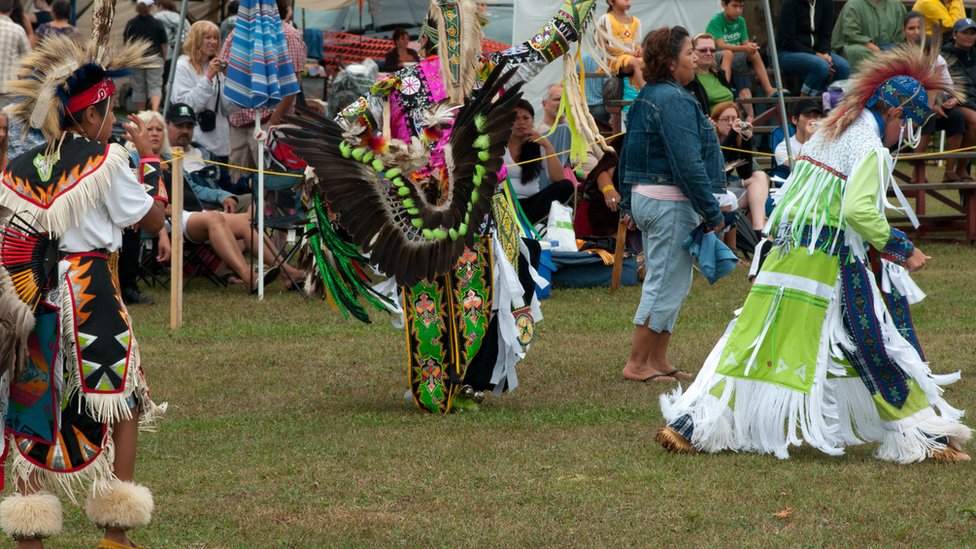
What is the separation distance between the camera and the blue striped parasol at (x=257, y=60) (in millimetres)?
9484

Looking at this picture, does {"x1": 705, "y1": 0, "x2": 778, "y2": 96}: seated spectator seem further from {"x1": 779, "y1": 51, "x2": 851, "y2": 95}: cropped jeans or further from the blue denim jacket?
the blue denim jacket

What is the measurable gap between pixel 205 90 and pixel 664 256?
555 cm

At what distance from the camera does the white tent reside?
43.1 feet

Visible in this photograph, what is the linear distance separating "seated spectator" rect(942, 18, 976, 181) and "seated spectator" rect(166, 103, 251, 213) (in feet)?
24.1

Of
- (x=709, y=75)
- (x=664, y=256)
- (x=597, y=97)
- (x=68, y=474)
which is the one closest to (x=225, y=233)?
(x=597, y=97)

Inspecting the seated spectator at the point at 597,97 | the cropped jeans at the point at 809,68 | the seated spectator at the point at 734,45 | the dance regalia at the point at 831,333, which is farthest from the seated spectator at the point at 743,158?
the dance regalia at the point at 831,333

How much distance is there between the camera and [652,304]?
275 inches

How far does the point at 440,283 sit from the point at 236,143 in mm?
5380

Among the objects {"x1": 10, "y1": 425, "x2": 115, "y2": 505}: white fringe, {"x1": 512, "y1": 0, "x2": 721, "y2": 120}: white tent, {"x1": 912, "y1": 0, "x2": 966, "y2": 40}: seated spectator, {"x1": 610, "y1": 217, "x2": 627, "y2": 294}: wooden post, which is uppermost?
{"x1": 912, "y1": 0, "x2": 966, "y2": 40}: seated spectator

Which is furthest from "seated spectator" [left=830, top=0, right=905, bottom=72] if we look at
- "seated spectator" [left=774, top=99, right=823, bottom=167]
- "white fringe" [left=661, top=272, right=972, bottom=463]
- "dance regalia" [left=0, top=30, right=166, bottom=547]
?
"dance regalia" [left=0, top=30, right=166, bottom=547]

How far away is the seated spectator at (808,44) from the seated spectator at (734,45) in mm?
427

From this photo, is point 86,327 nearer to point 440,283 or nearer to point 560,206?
point 440,283

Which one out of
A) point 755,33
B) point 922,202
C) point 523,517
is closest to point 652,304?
point 523,517

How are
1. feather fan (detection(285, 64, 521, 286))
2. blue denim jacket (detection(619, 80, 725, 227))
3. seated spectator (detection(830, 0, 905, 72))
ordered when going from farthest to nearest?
seated spectator (detection(830, 0, 905, 72)), blue denim jacket (detection(619, 80, 725, 227)), feather fan (detection(285, 64, 521, 286))
